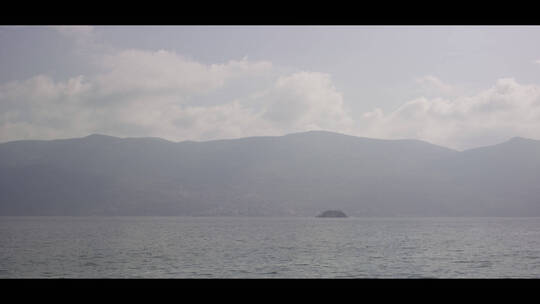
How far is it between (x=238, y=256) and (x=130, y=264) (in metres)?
9.91

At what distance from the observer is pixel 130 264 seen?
3759 centimetres
